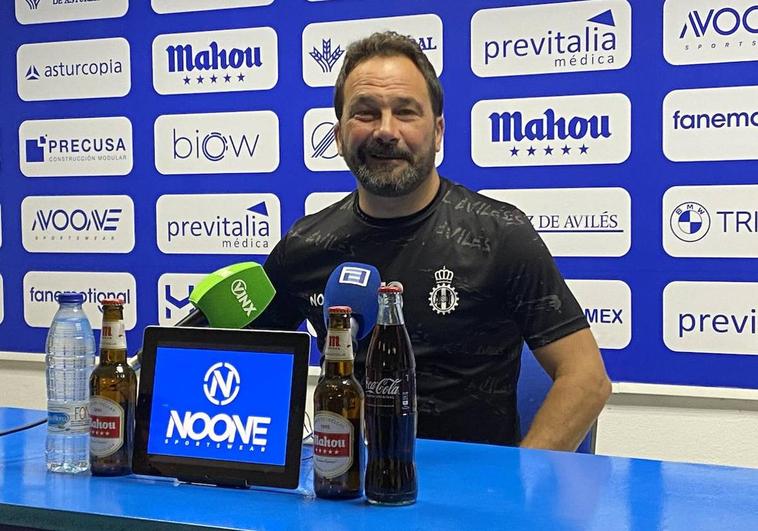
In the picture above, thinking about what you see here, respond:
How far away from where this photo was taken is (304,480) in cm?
121

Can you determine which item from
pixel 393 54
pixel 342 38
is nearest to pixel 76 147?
pixel 342 38

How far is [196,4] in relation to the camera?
2.88 metres

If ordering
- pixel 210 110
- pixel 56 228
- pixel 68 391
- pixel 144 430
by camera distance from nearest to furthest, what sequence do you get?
pixel 144 430 < pixel 68 391 < pixel 210 110 < pixel 56 228

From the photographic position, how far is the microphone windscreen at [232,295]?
1.28 m

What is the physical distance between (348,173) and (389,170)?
78 centimetres

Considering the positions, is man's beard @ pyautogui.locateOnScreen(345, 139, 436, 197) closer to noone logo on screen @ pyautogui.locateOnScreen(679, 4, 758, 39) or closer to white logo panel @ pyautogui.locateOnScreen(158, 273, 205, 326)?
noone logo on screen @ pyautogui.locateOnScreen(679, 4, 758, 39)

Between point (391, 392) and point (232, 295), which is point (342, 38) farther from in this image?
point (391, 392)

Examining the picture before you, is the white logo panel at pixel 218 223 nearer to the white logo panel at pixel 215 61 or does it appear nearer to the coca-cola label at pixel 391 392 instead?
the white logo panel at pixel 215 61

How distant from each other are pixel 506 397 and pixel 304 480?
0.79 metres

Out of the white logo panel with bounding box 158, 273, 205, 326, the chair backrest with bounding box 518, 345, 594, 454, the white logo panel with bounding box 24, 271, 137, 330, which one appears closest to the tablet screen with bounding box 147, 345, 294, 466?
the chair backrest with bounding box 518, 345, 594, 454

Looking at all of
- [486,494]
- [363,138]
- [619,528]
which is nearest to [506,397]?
[363,138]

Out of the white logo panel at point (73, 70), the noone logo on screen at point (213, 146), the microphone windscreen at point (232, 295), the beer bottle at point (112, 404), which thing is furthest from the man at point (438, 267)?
the white logo panel at point (73, 70)

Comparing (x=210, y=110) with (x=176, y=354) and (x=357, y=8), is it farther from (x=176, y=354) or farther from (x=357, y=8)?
(x=176, y=354)

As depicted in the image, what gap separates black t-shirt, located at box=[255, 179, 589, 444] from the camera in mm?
1866
